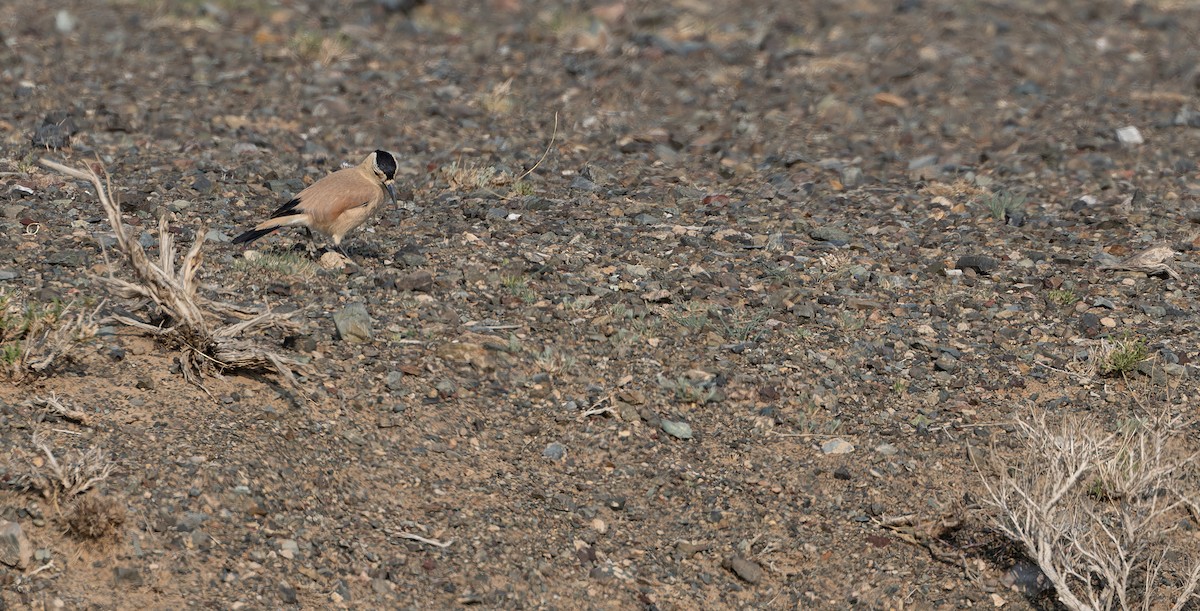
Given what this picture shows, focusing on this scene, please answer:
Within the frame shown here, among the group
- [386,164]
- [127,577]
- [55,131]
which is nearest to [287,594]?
[127,577]

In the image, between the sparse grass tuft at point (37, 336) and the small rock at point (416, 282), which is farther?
the small rock at point (416, 282)

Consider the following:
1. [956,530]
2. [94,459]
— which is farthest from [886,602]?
[94,459]

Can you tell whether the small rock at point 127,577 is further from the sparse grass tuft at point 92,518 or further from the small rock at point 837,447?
the small rock at point 837,447

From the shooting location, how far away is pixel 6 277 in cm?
711

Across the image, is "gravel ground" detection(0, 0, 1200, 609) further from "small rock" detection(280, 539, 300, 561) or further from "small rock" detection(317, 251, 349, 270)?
"small rock" detection(317, 251, 349, 270)

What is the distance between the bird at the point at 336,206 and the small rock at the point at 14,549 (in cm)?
258

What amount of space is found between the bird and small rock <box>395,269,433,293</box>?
491mm

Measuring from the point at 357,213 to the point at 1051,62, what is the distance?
8705mm

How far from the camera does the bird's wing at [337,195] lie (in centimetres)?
777

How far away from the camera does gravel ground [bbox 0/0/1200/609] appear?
231 inches

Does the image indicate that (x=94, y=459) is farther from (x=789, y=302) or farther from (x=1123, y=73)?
(x=1123, y=73)

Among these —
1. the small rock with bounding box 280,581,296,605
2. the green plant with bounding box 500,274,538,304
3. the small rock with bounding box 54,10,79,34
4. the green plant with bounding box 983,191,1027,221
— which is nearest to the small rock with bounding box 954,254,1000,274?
the green plant with bounding box 983,191,1027,221

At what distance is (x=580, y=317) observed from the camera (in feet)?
25.1

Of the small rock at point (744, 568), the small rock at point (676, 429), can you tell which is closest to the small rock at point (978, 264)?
the small rock at point (676, 429)
